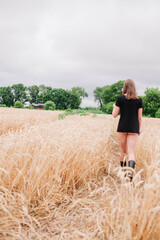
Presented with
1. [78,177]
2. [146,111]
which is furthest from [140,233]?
[146,111]

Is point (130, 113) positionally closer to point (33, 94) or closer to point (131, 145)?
point (131, 145)

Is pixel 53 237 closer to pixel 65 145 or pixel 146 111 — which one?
pixel 65 145

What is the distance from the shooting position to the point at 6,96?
80812 mm

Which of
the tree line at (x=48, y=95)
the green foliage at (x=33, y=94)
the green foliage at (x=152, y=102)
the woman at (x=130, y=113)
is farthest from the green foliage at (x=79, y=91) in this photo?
the woman at (x=130, y=113)

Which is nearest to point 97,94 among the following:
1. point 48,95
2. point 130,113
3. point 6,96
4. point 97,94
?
point 97,94

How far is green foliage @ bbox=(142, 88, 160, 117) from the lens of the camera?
43.7m

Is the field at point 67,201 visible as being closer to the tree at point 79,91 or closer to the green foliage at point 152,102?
the green foliage at point 152,102

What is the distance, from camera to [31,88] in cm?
8775

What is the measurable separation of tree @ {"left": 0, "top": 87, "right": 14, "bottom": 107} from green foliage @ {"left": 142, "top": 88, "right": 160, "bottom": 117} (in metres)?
59.6

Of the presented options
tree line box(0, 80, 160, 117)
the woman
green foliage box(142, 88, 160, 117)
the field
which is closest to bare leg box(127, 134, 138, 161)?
the woman

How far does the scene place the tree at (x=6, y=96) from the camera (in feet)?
265

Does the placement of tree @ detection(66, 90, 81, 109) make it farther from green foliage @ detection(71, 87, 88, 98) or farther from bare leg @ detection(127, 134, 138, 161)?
bare leg @ detection(127, 134, 138, 161)

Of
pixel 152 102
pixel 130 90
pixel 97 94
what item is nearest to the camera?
pixel 130 90

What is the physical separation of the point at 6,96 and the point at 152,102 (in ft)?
204
